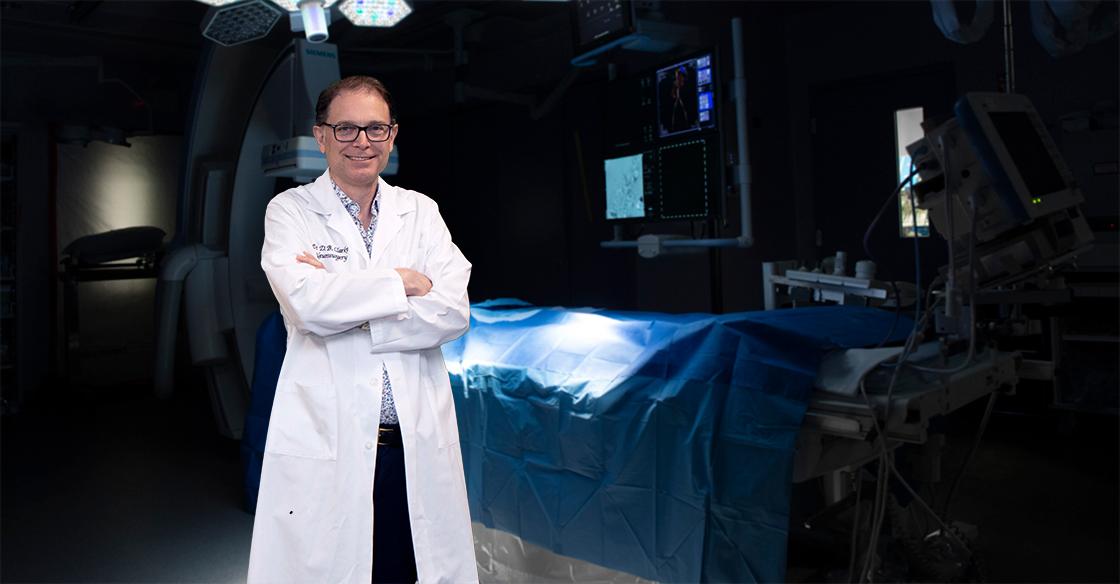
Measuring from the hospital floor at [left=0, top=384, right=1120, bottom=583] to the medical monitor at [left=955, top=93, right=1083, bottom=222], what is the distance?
1208 mm

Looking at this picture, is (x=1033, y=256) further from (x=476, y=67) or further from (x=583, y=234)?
(x=476, y=67)

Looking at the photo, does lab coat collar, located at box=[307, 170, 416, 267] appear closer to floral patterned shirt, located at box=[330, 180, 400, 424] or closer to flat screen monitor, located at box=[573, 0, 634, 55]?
floral patterned shirt, located at box=[330, 180, 400, 424]

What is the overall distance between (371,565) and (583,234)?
3.93 metres

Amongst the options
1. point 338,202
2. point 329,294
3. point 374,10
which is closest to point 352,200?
point 338,202

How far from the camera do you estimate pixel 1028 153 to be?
190cm

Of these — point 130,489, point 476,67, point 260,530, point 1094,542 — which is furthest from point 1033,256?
point 476,67

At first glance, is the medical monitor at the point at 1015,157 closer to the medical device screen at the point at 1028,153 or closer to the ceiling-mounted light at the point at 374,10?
the medical device screen at the point at 1028,153

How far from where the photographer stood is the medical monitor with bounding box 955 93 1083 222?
1.80 meters

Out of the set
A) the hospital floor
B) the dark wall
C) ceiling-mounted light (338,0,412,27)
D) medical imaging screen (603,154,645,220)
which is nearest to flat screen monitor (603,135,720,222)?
medical imaging screen (603,154,645,220)

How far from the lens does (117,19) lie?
17.3 feet

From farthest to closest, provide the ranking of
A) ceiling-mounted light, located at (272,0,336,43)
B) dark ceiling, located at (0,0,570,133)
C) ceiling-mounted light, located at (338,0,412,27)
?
1. dark ceiling, located at (0,0,570,133)
2. ceiling-mounted light, located at (338,0,412,27)
3. ceiling-mounted light, located at (272,0,336,43)

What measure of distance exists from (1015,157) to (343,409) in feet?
5.57

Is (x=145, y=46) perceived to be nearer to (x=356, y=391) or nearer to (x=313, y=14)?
(x=313, y=14)

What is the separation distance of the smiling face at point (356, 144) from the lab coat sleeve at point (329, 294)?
6.8 inches
